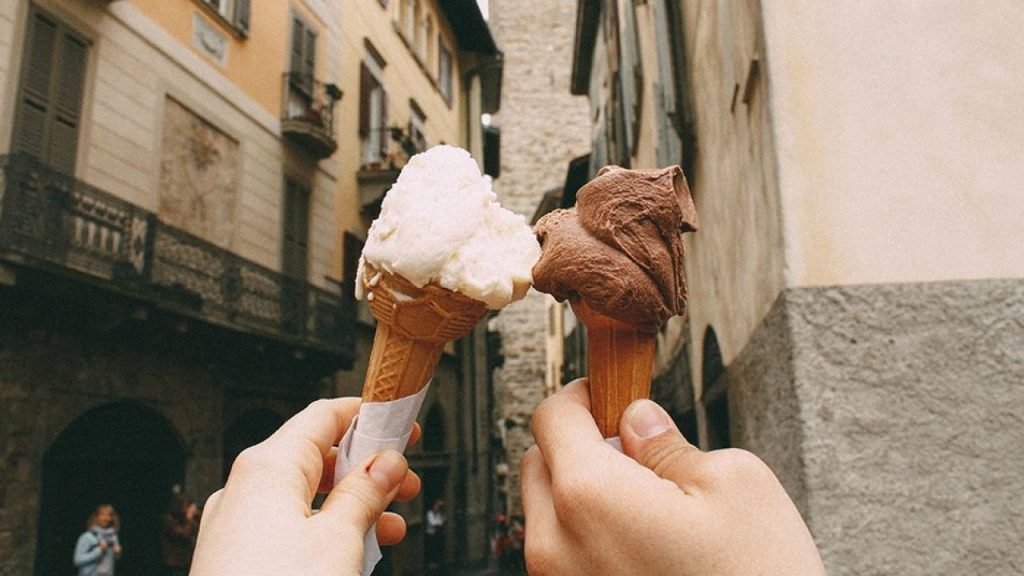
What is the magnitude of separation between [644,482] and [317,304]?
12.5m

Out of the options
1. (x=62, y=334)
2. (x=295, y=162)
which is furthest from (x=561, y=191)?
(x=62, y=334)

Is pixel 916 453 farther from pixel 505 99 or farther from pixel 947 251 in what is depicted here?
pixel 505 99

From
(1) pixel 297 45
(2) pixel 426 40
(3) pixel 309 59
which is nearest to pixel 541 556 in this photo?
(1) pixel 297 45

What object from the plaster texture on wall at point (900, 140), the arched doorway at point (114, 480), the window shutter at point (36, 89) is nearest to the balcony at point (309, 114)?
the window shutter at point (36, 89)

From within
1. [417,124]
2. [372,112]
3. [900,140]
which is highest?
[417,124]

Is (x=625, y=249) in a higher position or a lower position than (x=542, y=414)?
higher

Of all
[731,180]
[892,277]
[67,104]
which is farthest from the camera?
[67,104]

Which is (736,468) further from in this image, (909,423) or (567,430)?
(909,423)

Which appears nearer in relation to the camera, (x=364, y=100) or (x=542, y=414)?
(x=542, y=414)

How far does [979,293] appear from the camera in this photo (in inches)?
122

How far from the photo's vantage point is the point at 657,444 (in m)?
1.48

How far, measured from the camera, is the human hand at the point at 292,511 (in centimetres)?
128

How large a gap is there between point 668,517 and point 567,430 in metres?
0.29

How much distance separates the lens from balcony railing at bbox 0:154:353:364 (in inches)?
305
